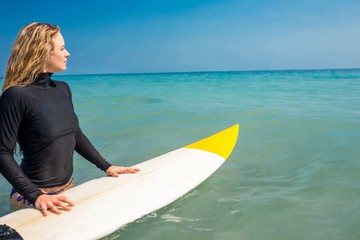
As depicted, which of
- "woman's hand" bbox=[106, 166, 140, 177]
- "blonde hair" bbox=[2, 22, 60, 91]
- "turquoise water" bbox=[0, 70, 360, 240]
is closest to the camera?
"blonde hair" bbox=[2, 22, 60, 91]

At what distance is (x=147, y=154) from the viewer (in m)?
5.28

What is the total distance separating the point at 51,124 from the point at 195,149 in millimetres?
1968

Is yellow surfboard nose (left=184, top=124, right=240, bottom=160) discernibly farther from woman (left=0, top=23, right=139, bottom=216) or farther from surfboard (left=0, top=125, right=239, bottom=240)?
woman (left=0, top=23, right=139, bottom=216)

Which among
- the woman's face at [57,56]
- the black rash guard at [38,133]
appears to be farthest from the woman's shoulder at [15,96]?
the woman's face at [57,56]

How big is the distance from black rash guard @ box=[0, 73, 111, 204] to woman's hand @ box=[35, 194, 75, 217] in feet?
0.14

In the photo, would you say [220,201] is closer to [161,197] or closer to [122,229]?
[161,197]

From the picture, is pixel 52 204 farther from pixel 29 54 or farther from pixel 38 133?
pixel 29 54

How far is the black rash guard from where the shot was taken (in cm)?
200

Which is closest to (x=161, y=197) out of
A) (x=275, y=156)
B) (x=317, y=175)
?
(x=317, y=175)

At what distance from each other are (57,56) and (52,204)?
96 cm

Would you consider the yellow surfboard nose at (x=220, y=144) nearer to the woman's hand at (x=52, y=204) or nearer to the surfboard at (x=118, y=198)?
the surfboard at (x=118, y=198)

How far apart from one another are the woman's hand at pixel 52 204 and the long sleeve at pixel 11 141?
40 mm

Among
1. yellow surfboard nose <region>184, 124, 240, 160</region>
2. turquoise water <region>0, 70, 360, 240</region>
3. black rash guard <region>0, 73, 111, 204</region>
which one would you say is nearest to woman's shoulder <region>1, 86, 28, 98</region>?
black rash guard <region>0, 73, 111, 204</region>

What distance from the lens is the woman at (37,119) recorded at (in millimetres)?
2010
